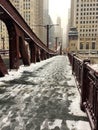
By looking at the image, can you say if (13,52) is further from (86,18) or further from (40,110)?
(86,18)

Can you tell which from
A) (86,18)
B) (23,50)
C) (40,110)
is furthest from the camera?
(86,18)

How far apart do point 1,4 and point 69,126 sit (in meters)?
8.51

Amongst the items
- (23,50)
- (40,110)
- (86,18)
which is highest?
(86,18)

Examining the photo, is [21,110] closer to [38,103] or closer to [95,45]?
[38,103]

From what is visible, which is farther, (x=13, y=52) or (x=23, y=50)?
(x=23, y=50)

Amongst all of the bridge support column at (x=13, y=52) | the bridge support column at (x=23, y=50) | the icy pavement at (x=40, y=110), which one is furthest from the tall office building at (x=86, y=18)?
the icy pavement at (x=40, y=110)

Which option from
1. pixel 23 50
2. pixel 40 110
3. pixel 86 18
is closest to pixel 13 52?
pixel 23 50

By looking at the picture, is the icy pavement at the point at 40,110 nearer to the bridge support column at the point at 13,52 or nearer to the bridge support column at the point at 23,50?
the bridge support column at the point at 13,52

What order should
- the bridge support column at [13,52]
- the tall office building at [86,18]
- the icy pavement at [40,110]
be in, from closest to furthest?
the icy pavement at [40,110], the bridge support column at [13,52], the tall office building at [86,18]

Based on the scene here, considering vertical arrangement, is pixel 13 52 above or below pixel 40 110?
above

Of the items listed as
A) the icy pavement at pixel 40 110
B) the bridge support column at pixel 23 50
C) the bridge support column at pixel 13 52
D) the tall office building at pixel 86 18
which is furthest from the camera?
the tall office building at pixel 86 18

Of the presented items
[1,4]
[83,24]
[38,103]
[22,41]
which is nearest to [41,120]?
[38,103]

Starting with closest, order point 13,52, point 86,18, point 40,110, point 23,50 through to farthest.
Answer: point 40,110
point 13,52
point 23,50
point 86,18

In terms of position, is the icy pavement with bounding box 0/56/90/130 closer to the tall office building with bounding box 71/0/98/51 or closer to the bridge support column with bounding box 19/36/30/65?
the bridge support column with bounding box 19/36/30/65
